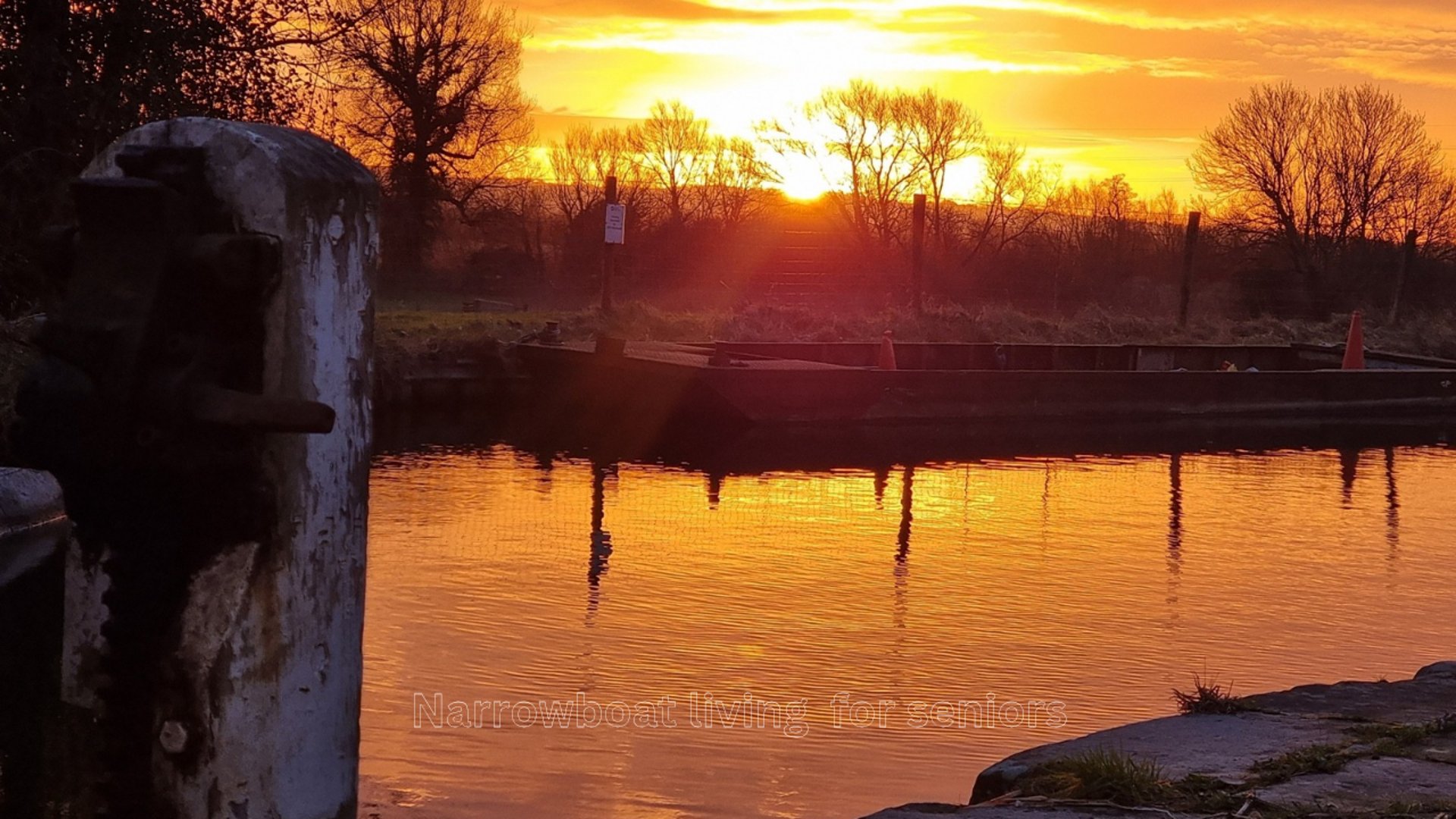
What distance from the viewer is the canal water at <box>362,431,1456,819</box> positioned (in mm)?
5906

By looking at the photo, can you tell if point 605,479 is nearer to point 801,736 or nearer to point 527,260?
point 801,736

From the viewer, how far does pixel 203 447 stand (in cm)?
144

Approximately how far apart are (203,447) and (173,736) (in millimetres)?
289

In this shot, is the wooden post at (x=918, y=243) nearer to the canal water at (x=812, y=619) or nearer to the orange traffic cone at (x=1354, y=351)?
the orange traffic cone at (x=1354, y=351)

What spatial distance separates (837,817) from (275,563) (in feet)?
13.3

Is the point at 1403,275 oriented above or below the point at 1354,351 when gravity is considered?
above

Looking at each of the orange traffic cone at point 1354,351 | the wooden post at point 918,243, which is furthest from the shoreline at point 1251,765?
the orange traffic cone at point 1354,351

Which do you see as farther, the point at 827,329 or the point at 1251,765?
the point at 827,329

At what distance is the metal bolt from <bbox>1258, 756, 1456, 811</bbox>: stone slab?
302 centimetres

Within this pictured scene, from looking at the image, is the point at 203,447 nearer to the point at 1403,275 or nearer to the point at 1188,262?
the point at 1188,262

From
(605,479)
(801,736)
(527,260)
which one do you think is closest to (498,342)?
(605,479)

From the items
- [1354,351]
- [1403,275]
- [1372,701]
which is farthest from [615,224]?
[1403,275]

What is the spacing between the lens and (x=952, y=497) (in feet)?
44.4

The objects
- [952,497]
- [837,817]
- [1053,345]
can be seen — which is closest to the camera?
[837,817]
